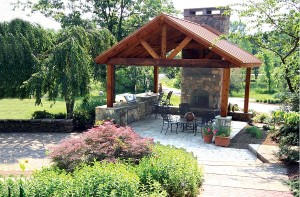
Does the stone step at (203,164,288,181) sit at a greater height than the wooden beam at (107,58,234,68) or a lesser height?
lesser

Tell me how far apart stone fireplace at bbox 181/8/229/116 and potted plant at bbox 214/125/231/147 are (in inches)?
175

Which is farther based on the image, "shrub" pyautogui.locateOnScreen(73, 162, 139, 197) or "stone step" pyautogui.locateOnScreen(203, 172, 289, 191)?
"stone step" pyautogui.locateOnScreen(203, 172, 289, 191)

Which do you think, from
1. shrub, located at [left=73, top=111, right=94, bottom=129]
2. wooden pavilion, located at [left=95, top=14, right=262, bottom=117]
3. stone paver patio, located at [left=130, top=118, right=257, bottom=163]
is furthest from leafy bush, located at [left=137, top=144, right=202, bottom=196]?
shrub, located at [left=73, top=111, right=94, bottom=129]

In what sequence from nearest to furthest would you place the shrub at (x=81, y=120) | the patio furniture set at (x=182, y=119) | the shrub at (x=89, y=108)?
the patio furniture set at (x=182, y=119), the shrub at (x=81, y=120), the shrub at (x=89, y=108)

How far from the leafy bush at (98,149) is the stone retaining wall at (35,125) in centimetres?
617

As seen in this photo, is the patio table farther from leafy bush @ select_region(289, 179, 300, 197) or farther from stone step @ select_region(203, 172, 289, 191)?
leafy bush @ select_region(289, 179, 300, 197)

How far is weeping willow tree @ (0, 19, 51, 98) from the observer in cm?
1213

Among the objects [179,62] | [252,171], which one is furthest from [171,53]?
[252,171]

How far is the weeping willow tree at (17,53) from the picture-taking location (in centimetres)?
1213

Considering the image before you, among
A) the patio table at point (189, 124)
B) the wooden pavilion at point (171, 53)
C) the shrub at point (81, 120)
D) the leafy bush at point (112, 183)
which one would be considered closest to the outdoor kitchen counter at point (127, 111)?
the wooden pavilion at point (171, 53)

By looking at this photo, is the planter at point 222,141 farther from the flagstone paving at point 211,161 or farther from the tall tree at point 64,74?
the tall tree at point 64,74

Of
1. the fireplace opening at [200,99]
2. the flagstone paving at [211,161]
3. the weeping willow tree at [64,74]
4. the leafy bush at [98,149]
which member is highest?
the weeping willow tree at [64,74]

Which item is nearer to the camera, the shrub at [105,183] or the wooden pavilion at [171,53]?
the shrub at [105,183]

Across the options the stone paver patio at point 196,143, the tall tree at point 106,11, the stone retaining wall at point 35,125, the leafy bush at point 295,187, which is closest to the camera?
the leafy bush at point 295,187
